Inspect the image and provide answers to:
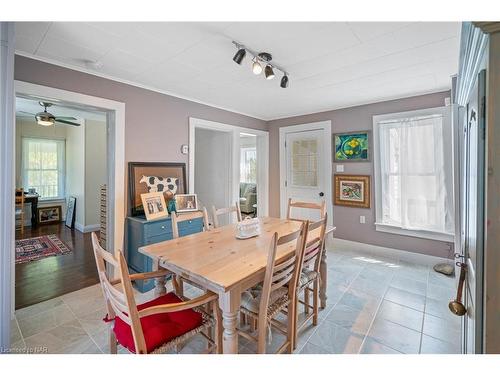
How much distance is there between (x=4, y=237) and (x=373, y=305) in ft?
9.22

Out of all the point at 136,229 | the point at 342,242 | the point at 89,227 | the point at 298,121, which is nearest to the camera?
the point at 136,229

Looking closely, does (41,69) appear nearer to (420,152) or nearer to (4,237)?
(4,237)

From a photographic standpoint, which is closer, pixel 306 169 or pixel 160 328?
pixel 160 328

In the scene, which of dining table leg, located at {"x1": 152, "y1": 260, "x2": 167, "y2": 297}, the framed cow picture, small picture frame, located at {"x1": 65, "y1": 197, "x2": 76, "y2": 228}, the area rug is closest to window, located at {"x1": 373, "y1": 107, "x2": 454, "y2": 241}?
the framed cow picture

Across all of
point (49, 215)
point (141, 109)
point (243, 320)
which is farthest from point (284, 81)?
point (49, 215)

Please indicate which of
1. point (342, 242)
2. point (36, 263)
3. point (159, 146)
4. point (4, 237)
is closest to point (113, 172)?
point (159, 146)

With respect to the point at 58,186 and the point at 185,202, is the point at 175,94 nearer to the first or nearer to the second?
the point at 185,202

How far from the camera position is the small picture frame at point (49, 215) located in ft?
17.4

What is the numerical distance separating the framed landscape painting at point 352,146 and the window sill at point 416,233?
3.37ft

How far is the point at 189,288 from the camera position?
2664 mm

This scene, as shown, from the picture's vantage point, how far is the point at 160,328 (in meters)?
1.26

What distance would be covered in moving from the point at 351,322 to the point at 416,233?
77.2 inches

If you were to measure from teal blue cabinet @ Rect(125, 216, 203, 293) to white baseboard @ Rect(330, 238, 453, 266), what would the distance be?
252 centimetres

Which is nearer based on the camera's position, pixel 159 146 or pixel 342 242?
pixel 159 146
